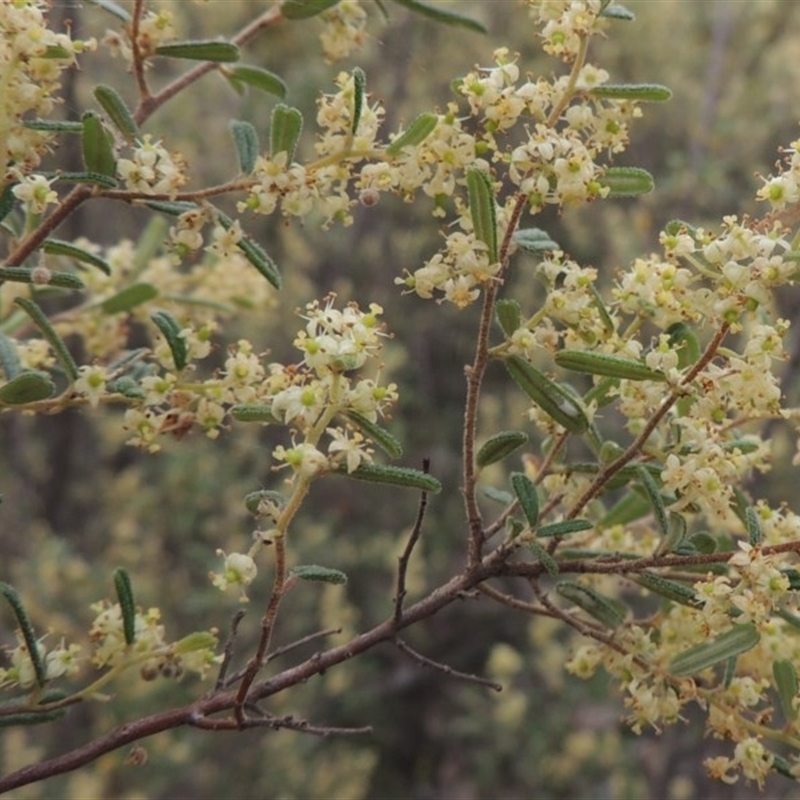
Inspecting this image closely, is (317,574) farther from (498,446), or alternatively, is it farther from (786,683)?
(786,683)

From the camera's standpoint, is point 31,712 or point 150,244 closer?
point 31,712

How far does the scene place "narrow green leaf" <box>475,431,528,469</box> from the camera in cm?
89

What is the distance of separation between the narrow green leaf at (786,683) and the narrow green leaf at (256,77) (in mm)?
721

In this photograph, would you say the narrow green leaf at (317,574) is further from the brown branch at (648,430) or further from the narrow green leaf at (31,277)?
the narrow green leaf at (31,277)

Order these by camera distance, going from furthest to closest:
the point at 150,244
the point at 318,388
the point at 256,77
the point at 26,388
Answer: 1. the point at 150,244
2. the point at 256,77
3. the point at 26,388
4. the point at 318,388

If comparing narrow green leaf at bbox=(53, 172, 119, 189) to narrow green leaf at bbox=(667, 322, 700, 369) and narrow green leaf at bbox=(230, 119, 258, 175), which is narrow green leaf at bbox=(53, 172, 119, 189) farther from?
narrow green leaf at bbox=(667, 322, 700, 369)


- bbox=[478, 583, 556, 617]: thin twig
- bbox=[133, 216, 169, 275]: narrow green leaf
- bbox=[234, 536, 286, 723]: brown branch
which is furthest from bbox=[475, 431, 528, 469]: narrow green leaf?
bbox=[133, 216, 169, 275]: narrow green leaf

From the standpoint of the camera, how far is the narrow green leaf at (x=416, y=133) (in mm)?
828

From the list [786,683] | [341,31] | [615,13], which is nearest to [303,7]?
[341,31]

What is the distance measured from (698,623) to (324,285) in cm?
249

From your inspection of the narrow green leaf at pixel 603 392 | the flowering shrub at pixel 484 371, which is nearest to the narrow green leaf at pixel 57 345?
the flowering shrub at pixel 484 371

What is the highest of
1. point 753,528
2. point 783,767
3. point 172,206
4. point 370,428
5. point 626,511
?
point 172,206

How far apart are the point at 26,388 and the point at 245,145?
0.29 m

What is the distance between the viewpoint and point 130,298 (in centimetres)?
113
